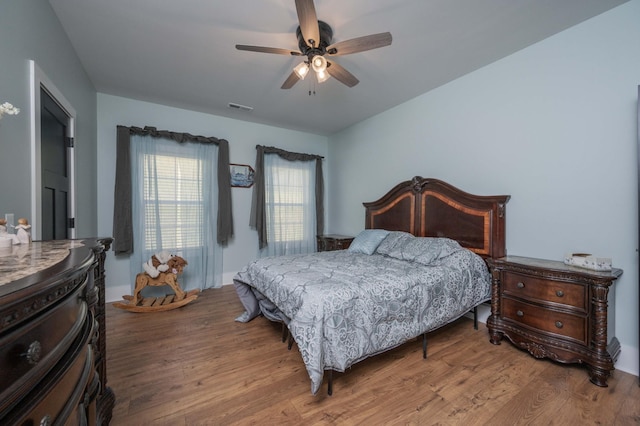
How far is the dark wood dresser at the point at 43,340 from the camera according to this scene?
0.47 metres

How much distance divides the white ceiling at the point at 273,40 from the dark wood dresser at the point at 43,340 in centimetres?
215

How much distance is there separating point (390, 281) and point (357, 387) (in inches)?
30.5

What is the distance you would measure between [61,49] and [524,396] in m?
4.42

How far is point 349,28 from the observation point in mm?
2195

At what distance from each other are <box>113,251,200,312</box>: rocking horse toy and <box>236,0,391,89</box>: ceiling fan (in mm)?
2728

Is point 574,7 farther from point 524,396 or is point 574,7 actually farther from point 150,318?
point 150,318

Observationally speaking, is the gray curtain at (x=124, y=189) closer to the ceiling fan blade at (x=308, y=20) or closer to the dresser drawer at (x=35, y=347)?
the ceiling fan blade at (x=308, y=20)

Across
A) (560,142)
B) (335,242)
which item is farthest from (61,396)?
(335,242)

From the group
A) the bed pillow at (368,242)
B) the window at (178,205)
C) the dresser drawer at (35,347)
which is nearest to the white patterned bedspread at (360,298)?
the bed pillow at (368,242)

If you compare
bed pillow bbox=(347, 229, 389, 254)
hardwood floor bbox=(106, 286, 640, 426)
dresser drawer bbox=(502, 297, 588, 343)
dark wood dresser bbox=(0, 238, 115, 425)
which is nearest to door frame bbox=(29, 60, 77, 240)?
dark wood dresser bbox=(0, 238, 115, 425)

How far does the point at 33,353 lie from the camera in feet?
1.75

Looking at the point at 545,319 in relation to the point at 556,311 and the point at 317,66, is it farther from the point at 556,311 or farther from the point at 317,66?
the point at 317,66

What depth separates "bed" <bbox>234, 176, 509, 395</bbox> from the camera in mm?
1673

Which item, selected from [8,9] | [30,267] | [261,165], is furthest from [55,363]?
[261,165]
